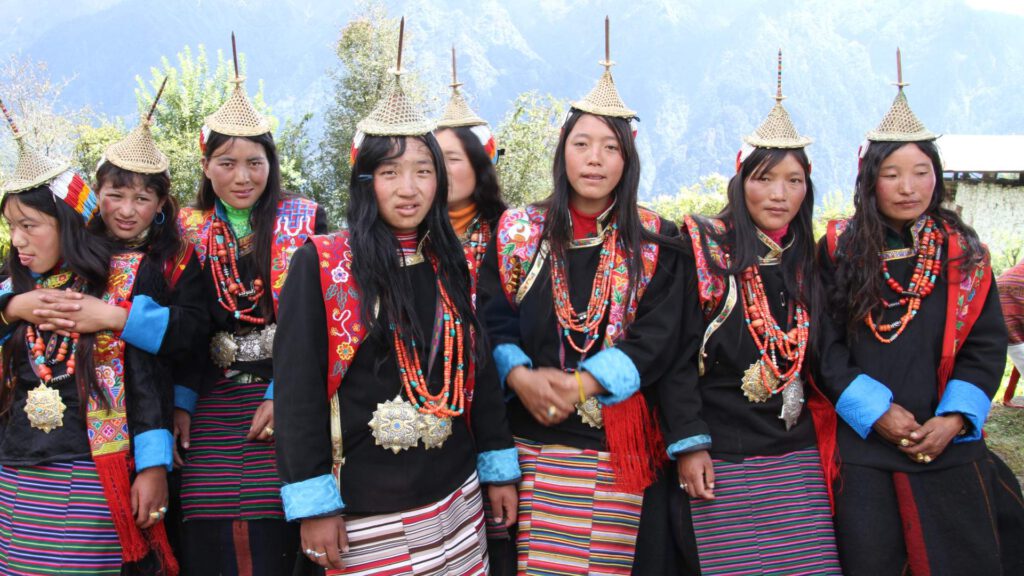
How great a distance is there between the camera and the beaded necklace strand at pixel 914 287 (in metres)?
3.16

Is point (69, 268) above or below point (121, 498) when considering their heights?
above

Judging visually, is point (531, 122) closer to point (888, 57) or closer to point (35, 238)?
point (35, 238)

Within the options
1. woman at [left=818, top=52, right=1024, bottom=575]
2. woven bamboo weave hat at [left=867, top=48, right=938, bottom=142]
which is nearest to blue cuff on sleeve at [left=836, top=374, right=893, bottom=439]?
woman at [left=818, top=52, right=1024, bottom=575]

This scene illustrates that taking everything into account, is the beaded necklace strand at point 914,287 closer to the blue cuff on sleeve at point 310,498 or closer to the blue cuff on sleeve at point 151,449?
the blue cuff on sleeve at point 310,498

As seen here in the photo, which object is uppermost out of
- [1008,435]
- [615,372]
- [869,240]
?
[869,240]

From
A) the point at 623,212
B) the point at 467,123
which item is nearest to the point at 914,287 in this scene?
the point at 623,212

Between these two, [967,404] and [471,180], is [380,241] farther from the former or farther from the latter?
[967,404]

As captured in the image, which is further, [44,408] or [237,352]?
[237,352]

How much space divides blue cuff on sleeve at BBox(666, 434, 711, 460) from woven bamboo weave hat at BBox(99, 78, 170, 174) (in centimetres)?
247

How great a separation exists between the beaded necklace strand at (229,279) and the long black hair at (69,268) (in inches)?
18.1

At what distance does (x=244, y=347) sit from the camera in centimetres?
323

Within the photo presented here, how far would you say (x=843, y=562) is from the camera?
3.07 metres

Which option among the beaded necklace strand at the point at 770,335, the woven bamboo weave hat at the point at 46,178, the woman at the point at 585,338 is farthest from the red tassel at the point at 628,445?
the woven bamboo weave hat at the point at 46,178

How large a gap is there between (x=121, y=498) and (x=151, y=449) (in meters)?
0.20
